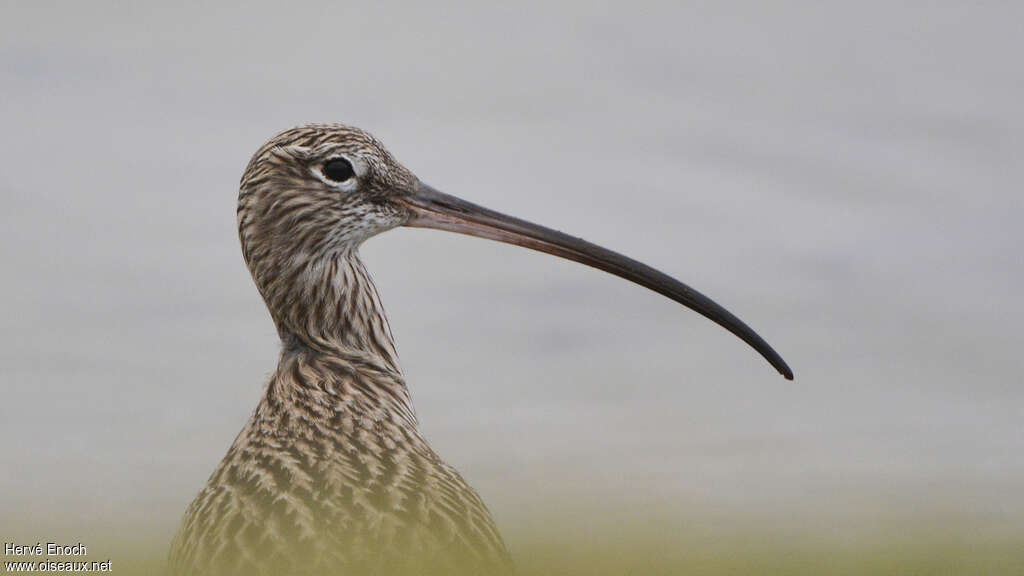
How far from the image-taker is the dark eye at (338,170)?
259 inches

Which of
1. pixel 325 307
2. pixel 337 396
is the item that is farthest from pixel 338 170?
pixel 337 396

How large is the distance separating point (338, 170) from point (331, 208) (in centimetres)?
22

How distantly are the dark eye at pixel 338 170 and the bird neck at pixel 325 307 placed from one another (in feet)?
1.47

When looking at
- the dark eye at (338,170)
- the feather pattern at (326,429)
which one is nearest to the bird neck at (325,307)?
the feather pattern at (326,429)

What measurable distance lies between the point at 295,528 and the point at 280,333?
2.20 metres

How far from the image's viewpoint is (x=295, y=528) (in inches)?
189

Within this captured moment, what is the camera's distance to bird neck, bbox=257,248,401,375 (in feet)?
21.8

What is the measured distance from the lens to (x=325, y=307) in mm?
6699

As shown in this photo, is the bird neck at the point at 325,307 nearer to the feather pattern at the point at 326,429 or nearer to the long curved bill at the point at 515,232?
the feather pattern at the point at 326,429

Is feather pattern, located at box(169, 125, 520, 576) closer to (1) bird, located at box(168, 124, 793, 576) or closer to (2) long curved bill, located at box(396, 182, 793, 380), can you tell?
(1) bird, located at box(168, 124, 793, 576)

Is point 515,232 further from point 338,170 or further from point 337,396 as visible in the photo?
point 337,396

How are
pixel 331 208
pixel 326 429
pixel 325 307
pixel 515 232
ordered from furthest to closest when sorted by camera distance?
pixel 515 232, pixel 325 307, pixel 331 208, pixel 326 429

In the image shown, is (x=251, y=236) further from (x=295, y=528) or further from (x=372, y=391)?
(x=295, y=528)

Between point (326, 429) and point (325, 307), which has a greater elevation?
point (325, 307)
